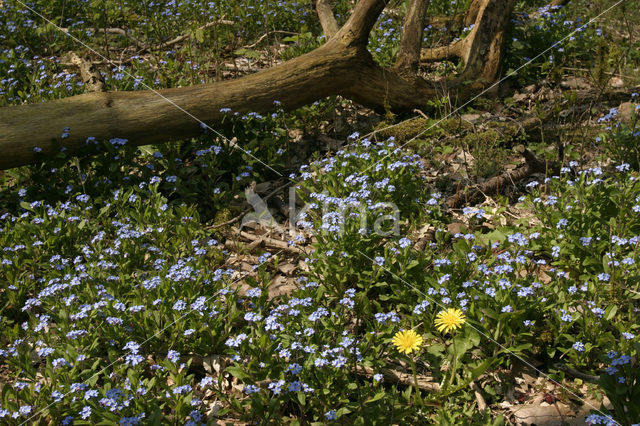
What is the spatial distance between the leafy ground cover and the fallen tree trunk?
7.9 inches

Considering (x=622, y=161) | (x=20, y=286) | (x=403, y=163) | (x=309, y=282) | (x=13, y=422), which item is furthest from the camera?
(x=622, y=161)

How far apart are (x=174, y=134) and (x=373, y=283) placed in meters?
2.60

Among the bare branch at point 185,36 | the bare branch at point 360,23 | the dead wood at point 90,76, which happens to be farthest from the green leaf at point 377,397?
the bare branch at point 185,36

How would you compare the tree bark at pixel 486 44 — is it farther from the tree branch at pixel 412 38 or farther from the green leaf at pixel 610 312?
the green leaf at pixel 610 312

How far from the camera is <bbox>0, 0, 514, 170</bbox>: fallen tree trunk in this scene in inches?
206

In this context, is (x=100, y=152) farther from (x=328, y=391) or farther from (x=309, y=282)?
(x=328, y=391)

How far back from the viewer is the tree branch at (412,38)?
6.84 m

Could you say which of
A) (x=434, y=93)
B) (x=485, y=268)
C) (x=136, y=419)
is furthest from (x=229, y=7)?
(x=136, y=419)

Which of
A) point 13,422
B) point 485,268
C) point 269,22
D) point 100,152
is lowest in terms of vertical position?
point 13,422

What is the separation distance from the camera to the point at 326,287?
415 centimetres

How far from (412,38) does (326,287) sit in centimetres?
392

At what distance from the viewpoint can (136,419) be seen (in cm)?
305

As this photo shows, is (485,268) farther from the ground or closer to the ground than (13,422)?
farther from the ground

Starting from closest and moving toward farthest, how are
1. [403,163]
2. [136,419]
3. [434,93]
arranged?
[136,419] < [403,163] < [434,93]
